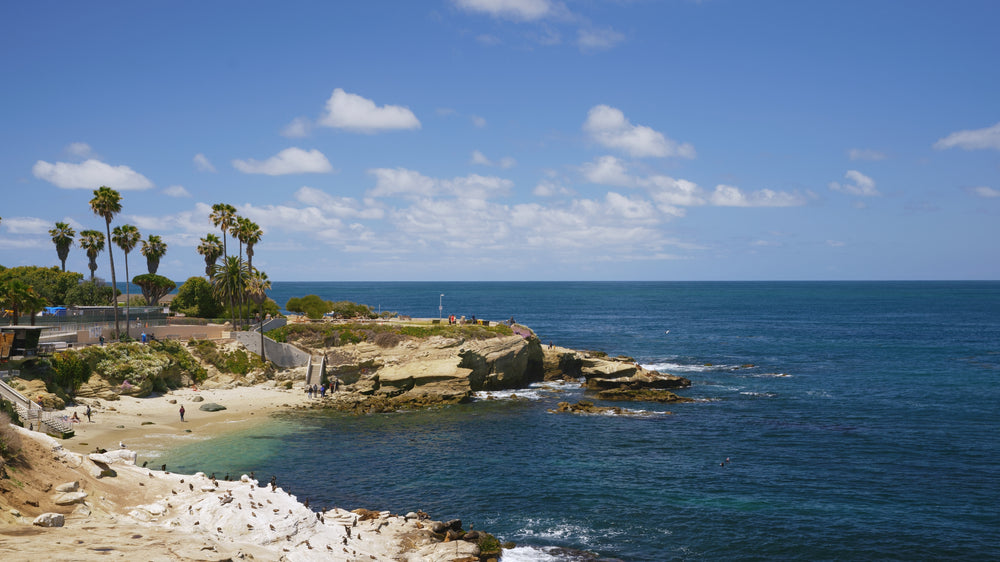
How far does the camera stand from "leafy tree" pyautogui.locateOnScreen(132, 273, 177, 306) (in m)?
90.9

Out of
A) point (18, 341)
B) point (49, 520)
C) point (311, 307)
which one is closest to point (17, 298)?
point (18, 341)

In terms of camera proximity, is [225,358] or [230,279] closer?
[225,358]

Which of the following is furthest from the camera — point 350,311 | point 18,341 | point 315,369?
point 350,311

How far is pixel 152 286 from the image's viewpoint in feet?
301

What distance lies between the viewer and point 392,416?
186 feet

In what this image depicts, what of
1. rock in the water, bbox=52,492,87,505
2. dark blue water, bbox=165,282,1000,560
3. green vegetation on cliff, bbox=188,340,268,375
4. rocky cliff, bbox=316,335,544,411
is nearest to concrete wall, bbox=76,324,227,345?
green vegetation on cliff, bbox=188,340,268,375

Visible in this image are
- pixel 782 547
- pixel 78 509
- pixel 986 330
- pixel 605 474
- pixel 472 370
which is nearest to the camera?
pixel 78 509

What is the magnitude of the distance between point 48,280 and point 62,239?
8.62 meters

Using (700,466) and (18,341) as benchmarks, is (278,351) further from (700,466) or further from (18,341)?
(700,466)

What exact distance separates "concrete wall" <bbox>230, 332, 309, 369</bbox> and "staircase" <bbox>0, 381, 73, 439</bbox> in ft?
84.7

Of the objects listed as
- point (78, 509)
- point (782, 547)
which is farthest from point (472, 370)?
point (78, 509)

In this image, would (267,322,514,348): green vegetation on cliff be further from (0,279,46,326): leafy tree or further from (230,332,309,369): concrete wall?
(0,279,46,326): leafy tree

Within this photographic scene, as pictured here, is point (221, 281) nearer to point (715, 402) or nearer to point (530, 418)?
point (530, 418)

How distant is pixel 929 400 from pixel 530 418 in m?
37.4
